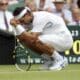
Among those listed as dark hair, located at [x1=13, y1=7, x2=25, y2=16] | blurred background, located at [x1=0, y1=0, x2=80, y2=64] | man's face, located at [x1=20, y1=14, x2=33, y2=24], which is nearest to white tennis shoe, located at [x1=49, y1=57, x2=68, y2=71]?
man's face, located at [x1=20, y1=14, x2=33, y2=24]

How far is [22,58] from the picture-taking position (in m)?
11.5

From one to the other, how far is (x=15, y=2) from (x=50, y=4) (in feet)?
2.97

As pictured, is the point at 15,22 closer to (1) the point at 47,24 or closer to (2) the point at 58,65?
(1) the point at 47,24

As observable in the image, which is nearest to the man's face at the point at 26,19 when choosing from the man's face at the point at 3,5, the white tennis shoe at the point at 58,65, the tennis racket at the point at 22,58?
the tennis racket at the point at 22,58

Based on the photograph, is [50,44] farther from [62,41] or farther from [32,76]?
[32,76]

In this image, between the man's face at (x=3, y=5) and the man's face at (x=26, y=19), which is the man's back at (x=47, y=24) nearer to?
the man's face at (x=26, y=19)

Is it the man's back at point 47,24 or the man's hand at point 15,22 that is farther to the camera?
the man's hand at point 15,22

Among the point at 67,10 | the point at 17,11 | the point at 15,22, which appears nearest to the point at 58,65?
the point at 15,22

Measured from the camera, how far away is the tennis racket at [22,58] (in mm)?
10680

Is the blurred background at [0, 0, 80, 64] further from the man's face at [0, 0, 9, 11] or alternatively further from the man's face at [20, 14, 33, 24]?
the man's face at [20, 14, 33, 24]

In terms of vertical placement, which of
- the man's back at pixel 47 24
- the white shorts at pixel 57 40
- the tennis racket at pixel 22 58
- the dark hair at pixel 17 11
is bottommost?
the tennis racket at pixel 22 58

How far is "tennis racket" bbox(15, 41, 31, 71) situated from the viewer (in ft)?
35.0

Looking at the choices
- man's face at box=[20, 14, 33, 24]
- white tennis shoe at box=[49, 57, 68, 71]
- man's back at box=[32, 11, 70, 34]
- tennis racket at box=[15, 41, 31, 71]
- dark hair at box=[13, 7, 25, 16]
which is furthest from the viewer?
tennis racket at box=[15, 41, 31, 71]

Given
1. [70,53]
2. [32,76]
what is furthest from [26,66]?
[32,76]
